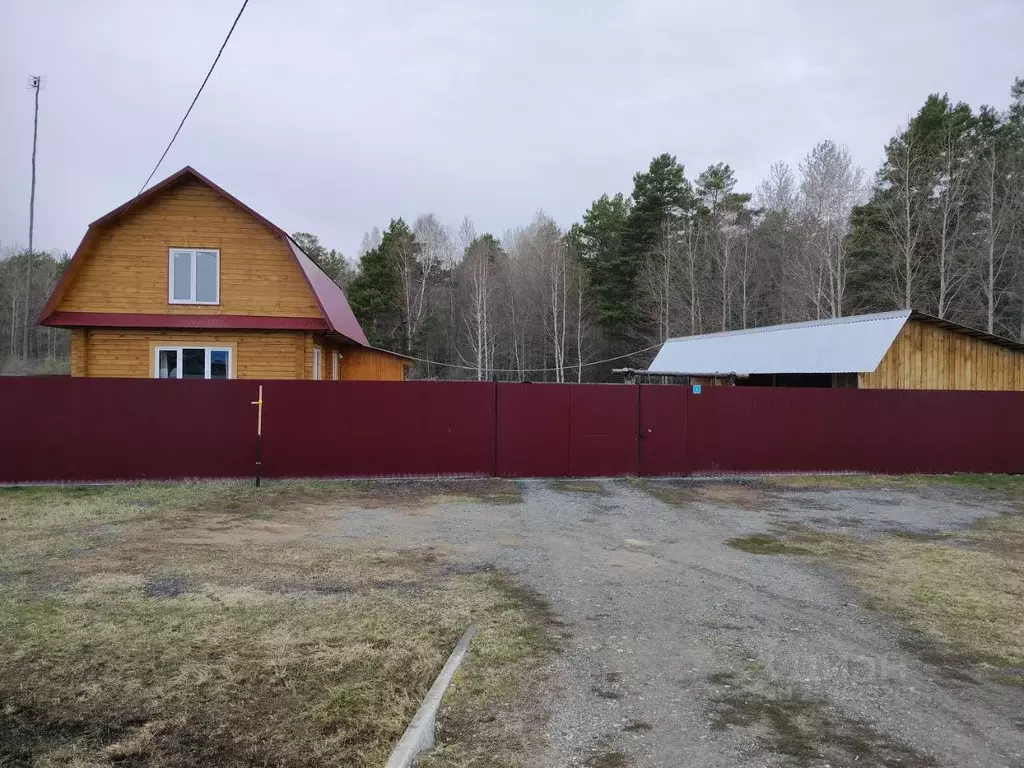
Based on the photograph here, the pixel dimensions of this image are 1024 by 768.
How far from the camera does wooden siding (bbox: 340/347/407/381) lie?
2345 centimetres

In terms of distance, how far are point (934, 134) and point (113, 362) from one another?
36340 mm

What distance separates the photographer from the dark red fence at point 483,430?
11922mm

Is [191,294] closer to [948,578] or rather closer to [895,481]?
[948,578]

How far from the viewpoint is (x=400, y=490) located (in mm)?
11977

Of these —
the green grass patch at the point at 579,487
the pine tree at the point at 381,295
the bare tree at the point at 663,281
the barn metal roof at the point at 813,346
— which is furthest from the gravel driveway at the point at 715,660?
the pine tree at the point at 381,295

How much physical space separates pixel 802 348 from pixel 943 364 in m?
3.46

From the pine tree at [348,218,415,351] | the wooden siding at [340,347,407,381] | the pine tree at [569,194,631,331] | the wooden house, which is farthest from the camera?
the pine tree at [569,194,631,331]

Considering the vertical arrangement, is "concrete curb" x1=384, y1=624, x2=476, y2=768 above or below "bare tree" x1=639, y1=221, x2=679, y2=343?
below

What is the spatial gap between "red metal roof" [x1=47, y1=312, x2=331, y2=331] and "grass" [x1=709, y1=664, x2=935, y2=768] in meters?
14.0

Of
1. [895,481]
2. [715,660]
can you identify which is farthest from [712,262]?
[715,660]

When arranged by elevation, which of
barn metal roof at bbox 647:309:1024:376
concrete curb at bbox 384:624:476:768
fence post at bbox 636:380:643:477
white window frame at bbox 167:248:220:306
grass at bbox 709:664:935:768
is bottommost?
grass at bbox 709:664:935:768

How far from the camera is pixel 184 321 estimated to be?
16.2 m

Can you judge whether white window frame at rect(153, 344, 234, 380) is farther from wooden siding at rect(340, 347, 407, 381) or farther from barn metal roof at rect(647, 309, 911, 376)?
barn metal roof at rect(647, 309, 911, 376)

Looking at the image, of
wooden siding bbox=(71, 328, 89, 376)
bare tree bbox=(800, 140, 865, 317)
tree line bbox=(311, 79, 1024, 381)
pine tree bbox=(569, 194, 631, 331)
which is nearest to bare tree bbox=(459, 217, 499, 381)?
tree line bbox=(311, 79, 1024, 381)
